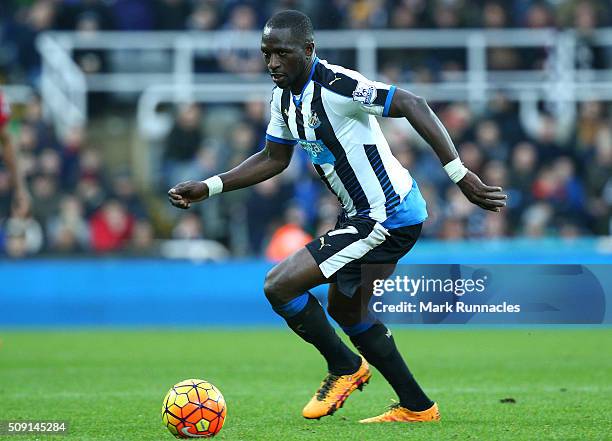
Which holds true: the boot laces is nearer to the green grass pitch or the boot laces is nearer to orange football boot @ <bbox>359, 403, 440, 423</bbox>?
the green grass pitch

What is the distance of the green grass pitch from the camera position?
6.50 m

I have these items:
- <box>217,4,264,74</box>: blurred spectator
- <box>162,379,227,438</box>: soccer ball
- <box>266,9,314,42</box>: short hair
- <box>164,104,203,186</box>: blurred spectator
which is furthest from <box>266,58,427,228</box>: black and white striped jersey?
<box>217,4,264,74</box>: blurred spectator

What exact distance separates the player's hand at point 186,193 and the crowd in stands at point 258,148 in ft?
26.6

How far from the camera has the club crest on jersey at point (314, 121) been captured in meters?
6.49

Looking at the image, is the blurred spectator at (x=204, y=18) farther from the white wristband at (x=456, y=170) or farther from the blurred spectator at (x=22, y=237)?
the white wristband at (x=456, y=170)

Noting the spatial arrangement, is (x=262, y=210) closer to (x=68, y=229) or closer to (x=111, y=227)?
(x=111, y=227)

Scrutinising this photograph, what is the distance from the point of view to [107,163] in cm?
1834

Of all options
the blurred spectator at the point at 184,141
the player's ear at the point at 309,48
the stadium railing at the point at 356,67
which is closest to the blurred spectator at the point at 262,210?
the blurred spectator at the point at 184,141

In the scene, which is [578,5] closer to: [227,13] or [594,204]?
[594,204]

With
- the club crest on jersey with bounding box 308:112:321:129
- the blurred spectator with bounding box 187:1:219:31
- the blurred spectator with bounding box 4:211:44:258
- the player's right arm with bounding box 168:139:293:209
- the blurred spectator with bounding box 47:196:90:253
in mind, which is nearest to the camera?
the club crest on jersey with bounding box 308:112:321:129

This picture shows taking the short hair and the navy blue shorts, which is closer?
the short hair

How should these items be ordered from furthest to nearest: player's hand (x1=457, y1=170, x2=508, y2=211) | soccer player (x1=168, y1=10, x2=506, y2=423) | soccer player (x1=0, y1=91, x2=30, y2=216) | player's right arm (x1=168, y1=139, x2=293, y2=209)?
soccer player (x1=0, y1=91, x2=30, y2=216) → player's right arm (x1=168, y1=139, x2=293, y2=209) → soccer player (x1=168, y1=10, x2=506, y2=423) → player's hand (x1=457, y1=170, x2=508, y2=211)

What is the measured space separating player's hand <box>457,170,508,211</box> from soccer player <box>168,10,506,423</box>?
0.96 ft

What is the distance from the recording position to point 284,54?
636cm
